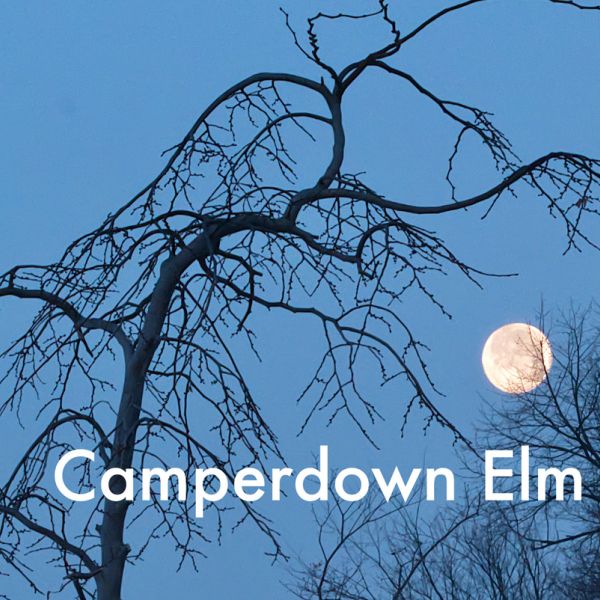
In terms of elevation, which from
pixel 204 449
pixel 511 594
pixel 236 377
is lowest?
pixel 204 449

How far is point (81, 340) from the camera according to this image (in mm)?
4746

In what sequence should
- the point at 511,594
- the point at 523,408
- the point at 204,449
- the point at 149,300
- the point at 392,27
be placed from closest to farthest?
the point at 204,449
the point at 392,27
the point at 149,300
the point at 511,594
the point at 523,408

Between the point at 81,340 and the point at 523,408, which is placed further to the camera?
the point at 523,408

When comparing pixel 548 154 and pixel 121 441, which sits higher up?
pixel 548 154

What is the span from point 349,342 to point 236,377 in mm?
482

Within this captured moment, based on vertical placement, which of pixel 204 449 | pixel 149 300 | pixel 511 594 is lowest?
pixel 204 449

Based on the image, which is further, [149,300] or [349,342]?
[149,300]

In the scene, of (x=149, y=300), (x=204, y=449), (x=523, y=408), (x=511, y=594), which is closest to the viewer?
(x=204, y=449)

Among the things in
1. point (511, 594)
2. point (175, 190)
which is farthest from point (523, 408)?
point (175, 190)

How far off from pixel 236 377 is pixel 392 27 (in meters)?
1.63

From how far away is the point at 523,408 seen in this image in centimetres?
1686

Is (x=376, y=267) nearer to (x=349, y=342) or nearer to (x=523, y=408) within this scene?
(x=349, y=342)

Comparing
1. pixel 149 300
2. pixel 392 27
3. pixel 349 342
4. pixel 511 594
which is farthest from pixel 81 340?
pixel 511 594

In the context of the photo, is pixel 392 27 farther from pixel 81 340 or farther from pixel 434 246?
pixel 81 340
